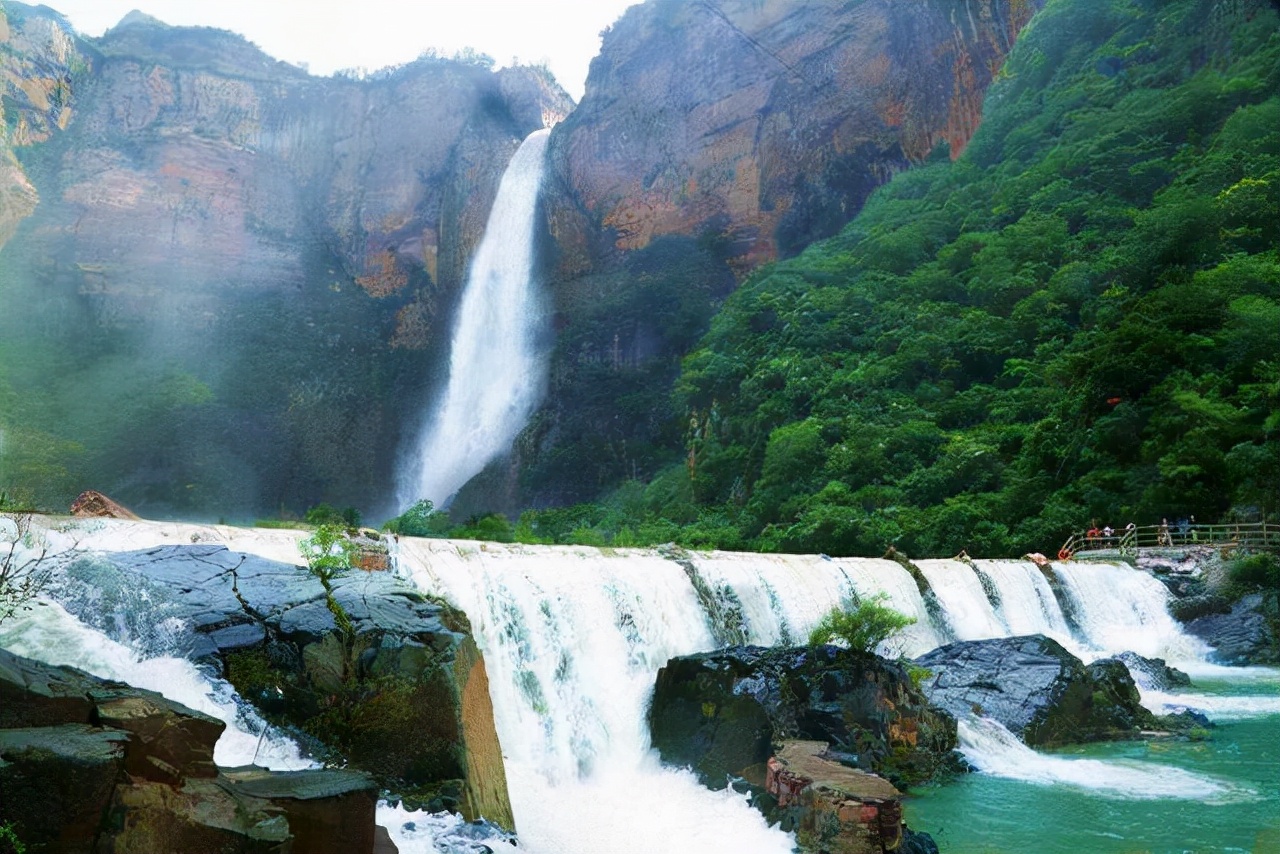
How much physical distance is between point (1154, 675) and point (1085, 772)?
581cm

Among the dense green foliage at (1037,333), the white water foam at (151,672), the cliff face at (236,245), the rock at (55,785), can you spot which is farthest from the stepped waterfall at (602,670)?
the cliff face at (236,245)

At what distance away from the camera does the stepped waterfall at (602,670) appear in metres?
5.94

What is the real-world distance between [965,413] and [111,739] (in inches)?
1019

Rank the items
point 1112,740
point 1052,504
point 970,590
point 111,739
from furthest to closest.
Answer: point 1052,504 → point 970,590 → point 1112,740 → point 111,739

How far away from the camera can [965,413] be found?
86.9 ft

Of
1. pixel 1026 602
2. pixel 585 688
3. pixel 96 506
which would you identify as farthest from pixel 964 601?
pixel 96 506

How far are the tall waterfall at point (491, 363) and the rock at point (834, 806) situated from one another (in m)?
31.2

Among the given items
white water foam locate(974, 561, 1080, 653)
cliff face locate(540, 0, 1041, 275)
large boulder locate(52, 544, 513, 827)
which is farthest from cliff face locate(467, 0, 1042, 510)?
large boulder locate(52, 544, 513, 827)

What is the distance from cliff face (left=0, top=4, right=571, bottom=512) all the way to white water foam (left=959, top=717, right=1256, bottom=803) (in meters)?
32.5

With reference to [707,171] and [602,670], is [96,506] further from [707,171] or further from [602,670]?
[707,171]

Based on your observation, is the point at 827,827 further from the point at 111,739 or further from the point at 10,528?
the point at 10,528

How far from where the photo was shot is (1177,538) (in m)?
20.0

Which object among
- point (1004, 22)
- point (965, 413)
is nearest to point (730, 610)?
point (965, 413)

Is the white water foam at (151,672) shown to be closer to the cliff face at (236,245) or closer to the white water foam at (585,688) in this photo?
the white water foam at (585,688)
